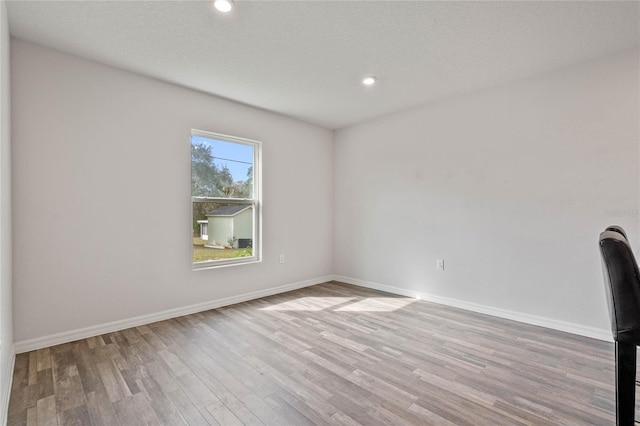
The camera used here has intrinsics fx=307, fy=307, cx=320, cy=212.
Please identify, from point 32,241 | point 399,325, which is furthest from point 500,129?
point 32,241

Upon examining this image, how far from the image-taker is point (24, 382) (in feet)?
6.57

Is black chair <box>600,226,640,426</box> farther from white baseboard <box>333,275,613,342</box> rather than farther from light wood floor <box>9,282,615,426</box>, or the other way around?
white baseboard <box>333,275,613,342</box>

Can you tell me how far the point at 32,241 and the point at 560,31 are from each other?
443 centimetres

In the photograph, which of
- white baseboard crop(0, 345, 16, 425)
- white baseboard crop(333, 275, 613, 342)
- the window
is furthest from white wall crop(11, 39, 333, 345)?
white baseboard crop(333, 275, 613, 342)

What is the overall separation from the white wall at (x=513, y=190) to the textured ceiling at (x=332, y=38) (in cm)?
34

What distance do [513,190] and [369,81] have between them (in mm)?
1874

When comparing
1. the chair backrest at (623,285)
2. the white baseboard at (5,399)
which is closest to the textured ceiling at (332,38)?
the chair backrest at (623,285)

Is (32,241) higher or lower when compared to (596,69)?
lower

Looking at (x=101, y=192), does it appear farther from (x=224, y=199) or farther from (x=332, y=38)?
(x=332, y=38)

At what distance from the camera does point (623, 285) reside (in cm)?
127

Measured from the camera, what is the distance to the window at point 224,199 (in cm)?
351

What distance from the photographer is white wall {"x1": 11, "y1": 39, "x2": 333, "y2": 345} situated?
2.47 metres

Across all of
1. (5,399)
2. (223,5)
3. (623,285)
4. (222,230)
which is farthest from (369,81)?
(5,399)

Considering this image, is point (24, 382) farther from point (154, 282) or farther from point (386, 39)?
point (386, 39)
